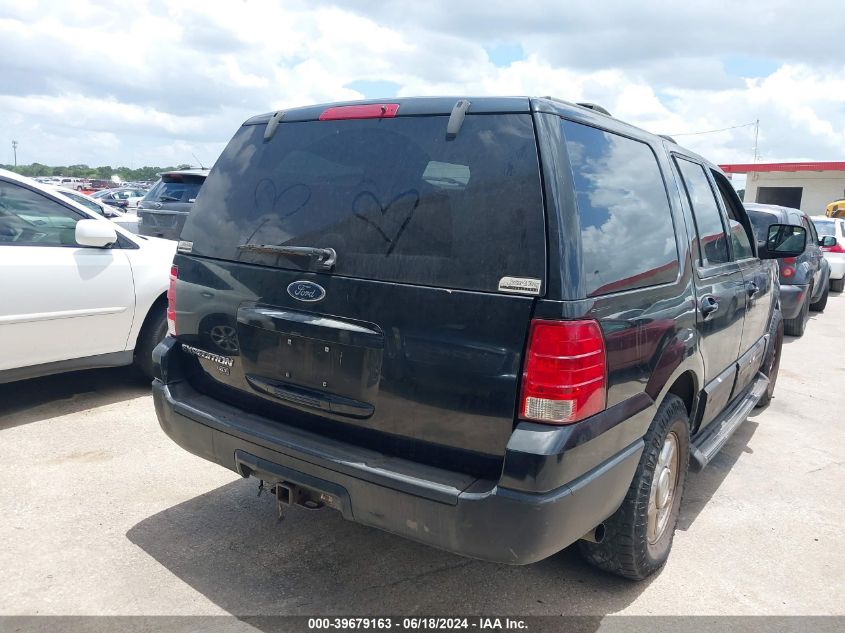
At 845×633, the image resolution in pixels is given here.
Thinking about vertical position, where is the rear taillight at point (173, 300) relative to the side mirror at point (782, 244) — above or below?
below

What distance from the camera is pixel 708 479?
4438 mm

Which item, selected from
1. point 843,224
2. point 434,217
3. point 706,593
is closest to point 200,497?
point 434,217

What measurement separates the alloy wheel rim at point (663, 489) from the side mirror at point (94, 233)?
387 centimetres

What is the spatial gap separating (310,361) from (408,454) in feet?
1.70

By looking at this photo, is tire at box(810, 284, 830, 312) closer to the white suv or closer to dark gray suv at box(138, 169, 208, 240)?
dark gray suv at box(138, 169, 208, 240)

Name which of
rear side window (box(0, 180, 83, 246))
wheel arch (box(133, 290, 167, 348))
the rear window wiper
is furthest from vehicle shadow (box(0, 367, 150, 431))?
the rear window wiper

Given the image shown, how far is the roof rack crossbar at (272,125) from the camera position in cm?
306

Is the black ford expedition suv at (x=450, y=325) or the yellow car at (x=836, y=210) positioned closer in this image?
the black ford expedition suv at (x=450, y=325)

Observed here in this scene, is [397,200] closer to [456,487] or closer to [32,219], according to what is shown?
[456,487]

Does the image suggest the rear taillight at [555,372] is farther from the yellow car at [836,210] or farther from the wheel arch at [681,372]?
the yellow car at [836,210]

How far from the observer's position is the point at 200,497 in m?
3.79

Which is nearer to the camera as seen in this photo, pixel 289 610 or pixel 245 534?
pixel 289 610

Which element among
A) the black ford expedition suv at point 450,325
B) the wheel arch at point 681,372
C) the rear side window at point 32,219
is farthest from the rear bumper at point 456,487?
the rear side window at point 32,219

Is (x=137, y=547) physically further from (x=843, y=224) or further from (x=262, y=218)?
(x=843, y=224)
